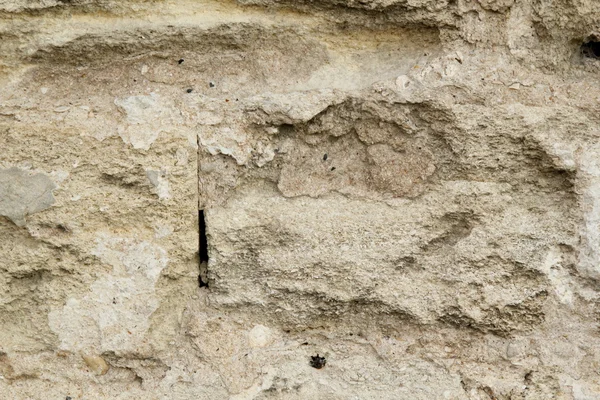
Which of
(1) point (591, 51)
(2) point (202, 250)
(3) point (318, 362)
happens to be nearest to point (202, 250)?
(2) point (202, 250)

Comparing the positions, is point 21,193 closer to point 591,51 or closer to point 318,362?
point 318,362

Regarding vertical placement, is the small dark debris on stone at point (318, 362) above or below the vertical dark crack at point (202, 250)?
below

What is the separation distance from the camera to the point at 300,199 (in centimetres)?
140

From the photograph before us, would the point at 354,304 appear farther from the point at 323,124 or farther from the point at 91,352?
the point at 91,352

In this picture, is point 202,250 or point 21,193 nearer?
point 21,193

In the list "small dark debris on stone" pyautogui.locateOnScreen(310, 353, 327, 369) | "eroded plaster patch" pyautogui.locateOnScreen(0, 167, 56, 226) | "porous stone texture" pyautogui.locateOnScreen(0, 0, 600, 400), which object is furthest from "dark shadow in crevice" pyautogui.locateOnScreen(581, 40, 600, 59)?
"eroded plaster patch" pyautogui.locateOnScreen(0, 167, 56, 226)

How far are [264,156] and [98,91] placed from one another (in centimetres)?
36

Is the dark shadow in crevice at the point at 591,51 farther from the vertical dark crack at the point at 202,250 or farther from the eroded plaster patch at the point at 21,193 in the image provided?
the eroded plaster patch at the point at 21,193

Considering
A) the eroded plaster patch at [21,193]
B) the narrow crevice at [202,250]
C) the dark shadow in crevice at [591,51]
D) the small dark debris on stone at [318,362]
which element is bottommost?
the small dark debris on stone at [318,362]

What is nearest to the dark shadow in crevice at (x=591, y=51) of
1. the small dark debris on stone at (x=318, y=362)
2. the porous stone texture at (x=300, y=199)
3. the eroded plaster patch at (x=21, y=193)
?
the porous stone texture at (x=300, y=199)

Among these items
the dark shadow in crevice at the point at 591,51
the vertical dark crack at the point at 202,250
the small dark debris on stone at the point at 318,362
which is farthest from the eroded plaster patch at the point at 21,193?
the dark shadow in crevice at the point at 591,51

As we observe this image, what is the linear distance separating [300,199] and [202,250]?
0.76 feet

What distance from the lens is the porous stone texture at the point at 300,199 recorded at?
4.35 feet

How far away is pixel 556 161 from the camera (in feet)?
4.35
